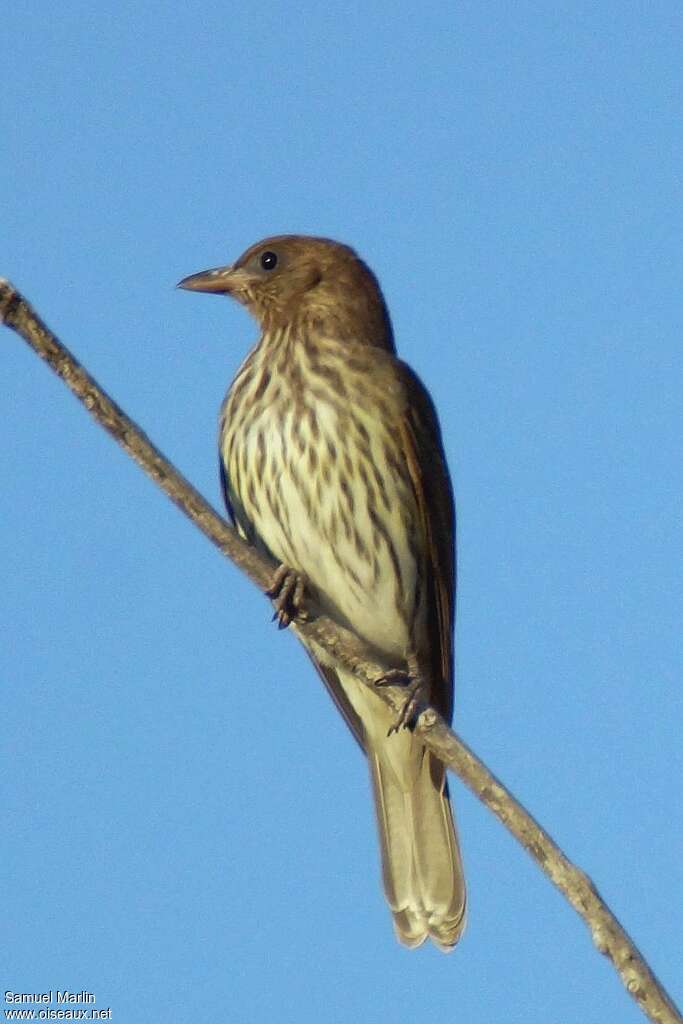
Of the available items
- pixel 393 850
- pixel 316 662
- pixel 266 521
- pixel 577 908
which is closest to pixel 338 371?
pixel 266 521

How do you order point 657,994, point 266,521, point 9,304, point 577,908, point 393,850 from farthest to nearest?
point 393,850
point 266,521
point 9,304
point 577,908
point 657,994

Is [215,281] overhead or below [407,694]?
overhead

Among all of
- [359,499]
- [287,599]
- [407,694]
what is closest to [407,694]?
[407,694]

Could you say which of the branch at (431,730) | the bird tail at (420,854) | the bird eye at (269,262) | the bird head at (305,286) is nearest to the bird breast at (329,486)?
the bird head at (305,286)

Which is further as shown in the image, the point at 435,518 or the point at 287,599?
the point at 435,518

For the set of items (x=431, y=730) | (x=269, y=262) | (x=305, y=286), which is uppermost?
(x=269, y=262)

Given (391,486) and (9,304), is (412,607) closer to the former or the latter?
(391,486)

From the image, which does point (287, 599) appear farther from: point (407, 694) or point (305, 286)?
point (305, 286)
